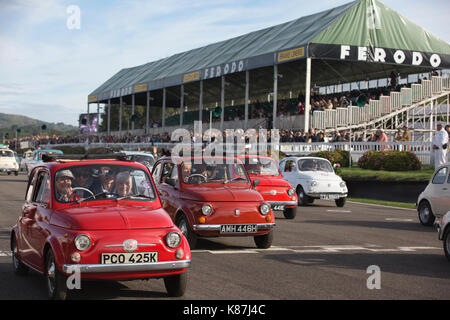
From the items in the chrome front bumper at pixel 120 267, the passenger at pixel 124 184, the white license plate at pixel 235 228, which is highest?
the passenger at pixel 124 184

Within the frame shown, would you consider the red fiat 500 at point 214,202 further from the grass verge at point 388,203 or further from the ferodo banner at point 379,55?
the ferodo banner at point 379,55

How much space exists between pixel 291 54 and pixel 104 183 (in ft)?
103

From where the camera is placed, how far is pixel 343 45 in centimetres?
3812

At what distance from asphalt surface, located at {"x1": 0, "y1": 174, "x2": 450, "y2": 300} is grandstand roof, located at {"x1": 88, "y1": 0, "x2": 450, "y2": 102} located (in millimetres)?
23650

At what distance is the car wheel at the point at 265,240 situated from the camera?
12077 millimetres

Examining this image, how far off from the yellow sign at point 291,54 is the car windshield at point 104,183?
30127mm

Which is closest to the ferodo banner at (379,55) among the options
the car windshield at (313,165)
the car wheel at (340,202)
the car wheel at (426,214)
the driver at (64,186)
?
the car windshield at (313,165)

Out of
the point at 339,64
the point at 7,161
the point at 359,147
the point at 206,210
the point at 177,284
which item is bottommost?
the point at 177,284

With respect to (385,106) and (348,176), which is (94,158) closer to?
(348,176)

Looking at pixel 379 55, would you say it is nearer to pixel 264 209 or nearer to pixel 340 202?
pixel 340 202

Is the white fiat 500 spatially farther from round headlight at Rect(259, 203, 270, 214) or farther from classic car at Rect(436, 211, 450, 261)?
classic car at Rect(436, 211, 450, 261)

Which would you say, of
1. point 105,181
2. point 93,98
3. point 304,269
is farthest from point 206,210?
point 93,98

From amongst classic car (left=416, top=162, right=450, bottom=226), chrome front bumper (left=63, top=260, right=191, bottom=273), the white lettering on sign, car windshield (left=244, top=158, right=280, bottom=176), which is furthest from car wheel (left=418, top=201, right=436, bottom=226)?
the white lettering on sign

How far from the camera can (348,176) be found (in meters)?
28.4
